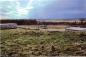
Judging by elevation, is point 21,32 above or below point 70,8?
below

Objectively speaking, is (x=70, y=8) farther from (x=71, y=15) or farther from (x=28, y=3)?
(x=28, y=3)

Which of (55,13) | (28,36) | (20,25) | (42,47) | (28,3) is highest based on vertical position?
(28,3)

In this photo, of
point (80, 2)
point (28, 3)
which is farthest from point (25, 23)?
point (80, 2)

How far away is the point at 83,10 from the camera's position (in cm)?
256

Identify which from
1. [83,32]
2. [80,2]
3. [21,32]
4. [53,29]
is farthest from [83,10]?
[21,32]

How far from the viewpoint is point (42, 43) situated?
261 cm

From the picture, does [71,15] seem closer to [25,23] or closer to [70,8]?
[70,8]

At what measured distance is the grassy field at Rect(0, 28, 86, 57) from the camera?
258 centimetres

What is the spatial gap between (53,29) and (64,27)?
17 cm

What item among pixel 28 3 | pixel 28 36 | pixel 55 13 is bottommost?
pixel 28 36

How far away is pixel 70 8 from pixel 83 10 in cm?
19

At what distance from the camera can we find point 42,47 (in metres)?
2.60

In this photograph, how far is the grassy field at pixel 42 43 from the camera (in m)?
2.58

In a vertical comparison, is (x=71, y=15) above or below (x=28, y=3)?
below
